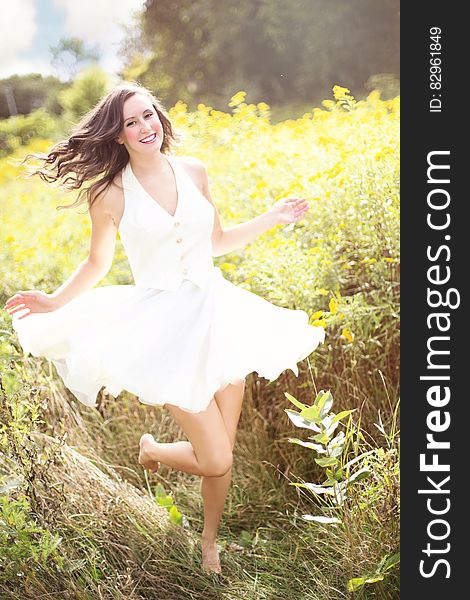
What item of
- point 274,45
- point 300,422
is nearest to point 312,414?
point 300,422

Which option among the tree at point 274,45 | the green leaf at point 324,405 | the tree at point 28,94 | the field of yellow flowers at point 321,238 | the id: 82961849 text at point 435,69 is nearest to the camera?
the id: 82961849 text at point 435,69

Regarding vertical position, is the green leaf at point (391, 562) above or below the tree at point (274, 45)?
below

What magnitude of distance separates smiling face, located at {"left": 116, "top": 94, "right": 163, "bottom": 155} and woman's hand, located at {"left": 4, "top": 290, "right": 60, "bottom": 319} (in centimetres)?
51

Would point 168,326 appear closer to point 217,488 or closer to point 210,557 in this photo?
point 217,488

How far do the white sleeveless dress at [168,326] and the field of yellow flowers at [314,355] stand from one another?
171 millimetres

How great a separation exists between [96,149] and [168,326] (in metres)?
0.54

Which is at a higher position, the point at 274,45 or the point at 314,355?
the point at 274,45

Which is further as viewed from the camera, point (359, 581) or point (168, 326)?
point (168, 326)

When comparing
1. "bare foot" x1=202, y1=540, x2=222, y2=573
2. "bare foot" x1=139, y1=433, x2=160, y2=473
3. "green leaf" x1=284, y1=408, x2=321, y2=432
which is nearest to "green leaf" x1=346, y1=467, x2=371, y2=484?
"green leaf" x1=284, y1=408, x2=321, y2=432

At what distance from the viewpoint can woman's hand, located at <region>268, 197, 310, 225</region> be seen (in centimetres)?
254

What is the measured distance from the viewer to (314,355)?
282 cm

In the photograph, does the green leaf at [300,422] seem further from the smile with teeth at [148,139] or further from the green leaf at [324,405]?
the smile with teeth at [148,139]

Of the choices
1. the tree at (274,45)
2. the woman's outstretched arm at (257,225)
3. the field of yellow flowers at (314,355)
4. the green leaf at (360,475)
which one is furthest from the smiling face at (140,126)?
the tree at (274,45)

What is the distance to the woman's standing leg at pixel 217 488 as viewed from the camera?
2.37m
